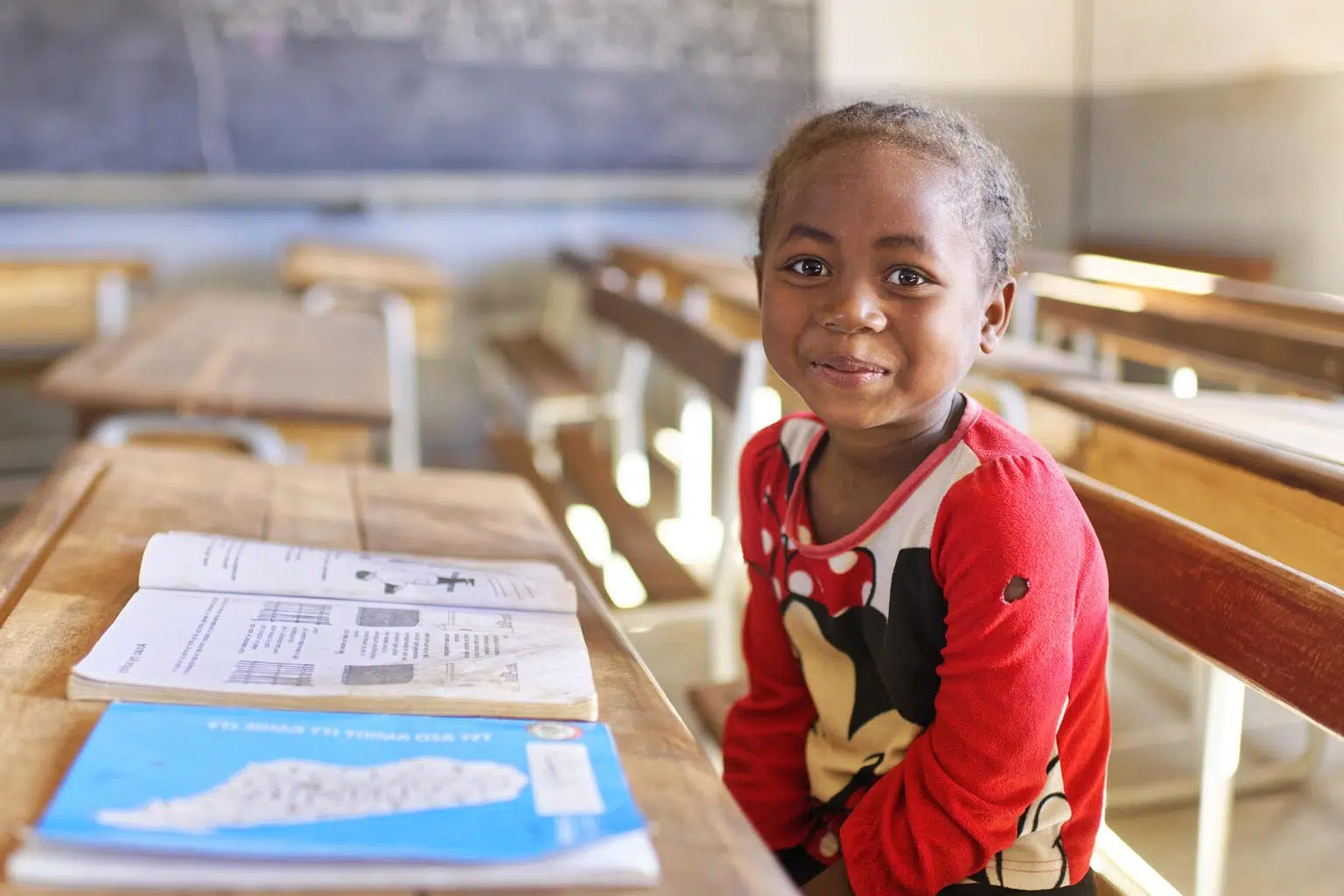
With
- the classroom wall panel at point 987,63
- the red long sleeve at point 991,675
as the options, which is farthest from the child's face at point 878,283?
the classroom wall panel at point 987,63

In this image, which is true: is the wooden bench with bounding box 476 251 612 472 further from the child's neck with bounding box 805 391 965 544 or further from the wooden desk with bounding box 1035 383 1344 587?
the child's neck with bounding box 805 391 965 544

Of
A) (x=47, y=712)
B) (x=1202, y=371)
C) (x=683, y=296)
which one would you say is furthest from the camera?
(x=683, y=296)

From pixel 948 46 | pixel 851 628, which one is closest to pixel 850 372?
pixel 851 628

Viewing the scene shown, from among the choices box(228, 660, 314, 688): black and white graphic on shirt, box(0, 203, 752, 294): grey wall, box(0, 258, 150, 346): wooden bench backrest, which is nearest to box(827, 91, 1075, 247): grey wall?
box(0, 203, 752, 294): grey wall

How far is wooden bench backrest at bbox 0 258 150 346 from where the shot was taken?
3568mm

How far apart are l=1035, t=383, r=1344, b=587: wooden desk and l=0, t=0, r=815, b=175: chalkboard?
3279 mm

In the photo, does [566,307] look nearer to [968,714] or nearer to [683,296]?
[683,296]

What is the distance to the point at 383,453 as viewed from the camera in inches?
179

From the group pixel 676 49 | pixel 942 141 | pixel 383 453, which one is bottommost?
pixel 383 453

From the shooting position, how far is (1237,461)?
119 cm

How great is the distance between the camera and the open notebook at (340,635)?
0.74 metres

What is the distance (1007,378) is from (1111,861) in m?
1.17

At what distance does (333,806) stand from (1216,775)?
2.96 ft

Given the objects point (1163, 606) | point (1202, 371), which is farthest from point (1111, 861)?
point (1202, 371)
